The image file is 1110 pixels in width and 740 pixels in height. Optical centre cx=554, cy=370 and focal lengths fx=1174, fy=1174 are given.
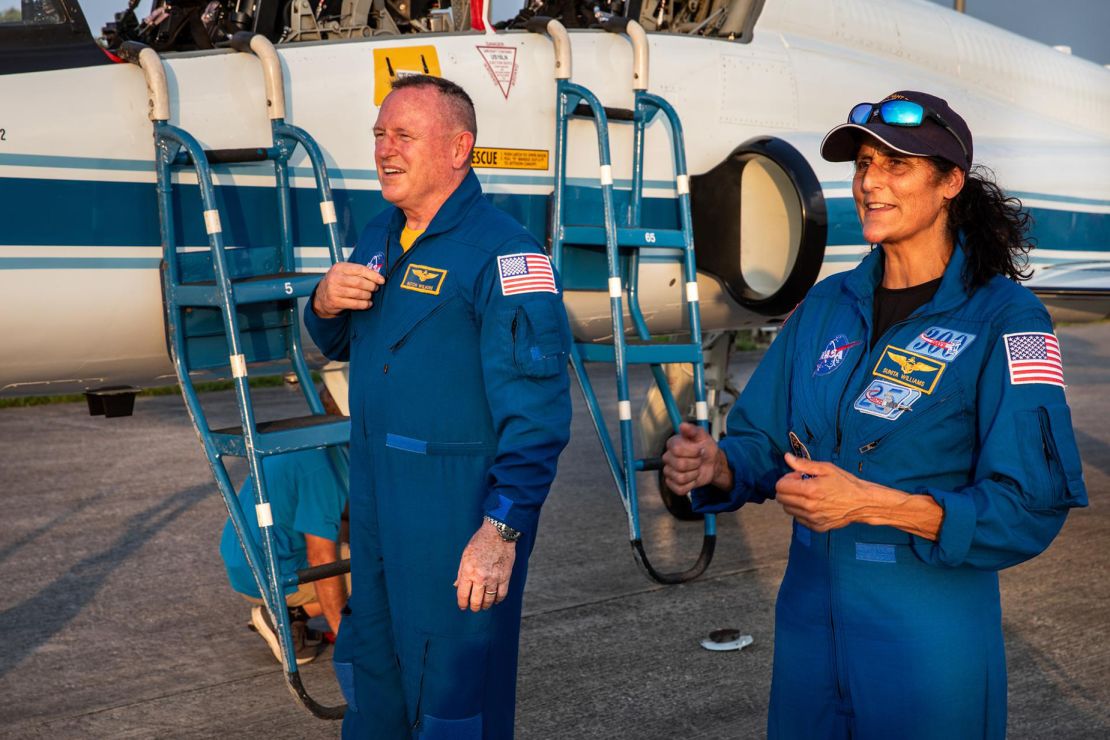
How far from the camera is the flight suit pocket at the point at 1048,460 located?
2154 mm

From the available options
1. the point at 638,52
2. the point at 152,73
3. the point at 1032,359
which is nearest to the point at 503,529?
the point at 1032,359

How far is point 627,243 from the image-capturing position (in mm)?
5195

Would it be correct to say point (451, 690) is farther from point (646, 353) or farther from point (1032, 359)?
point (646, 353)

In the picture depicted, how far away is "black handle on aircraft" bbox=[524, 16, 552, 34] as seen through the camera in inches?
202

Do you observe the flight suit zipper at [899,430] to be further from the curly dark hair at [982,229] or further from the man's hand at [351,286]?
the man's hand at [351,286]

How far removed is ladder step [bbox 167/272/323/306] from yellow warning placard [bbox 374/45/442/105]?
979 millimetres

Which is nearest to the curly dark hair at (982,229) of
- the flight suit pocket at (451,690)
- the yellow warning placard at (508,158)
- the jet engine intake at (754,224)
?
the flight suit pocket at (451,690)

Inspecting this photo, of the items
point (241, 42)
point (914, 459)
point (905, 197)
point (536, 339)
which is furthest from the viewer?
point (241, 42)

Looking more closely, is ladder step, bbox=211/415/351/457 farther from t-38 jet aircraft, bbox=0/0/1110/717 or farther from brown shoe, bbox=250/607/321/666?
brown shoe, bbox=250/607/321/666

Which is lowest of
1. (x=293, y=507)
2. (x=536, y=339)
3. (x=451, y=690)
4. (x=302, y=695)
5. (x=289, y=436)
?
(x=302, y=695)

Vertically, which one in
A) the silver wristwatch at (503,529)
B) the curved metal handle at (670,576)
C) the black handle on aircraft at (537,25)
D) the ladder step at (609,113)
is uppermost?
the black handle on aircraft at (537,25)

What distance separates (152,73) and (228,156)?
0.37 m

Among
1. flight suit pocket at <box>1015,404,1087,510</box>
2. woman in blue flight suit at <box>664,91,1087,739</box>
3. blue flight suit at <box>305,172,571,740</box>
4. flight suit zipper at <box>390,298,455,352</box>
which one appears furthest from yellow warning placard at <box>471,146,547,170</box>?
flight suit pocket at <box>1015,404,1087,510</box>

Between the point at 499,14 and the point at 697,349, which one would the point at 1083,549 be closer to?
the point at 697,349
